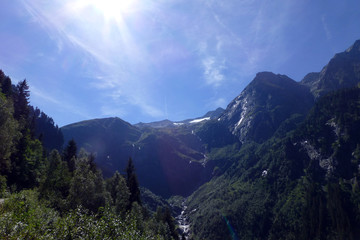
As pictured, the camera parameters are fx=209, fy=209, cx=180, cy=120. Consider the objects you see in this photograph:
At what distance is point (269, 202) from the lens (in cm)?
19688

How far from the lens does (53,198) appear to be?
41375 millimetres

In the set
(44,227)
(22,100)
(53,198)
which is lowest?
(53,198)

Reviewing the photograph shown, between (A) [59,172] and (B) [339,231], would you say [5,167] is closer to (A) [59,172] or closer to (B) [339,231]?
(A) [59,172]

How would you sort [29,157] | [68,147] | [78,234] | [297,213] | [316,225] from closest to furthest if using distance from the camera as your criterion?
[78,234]
[29,157]
[68,147]
[316,225]
[297,213]

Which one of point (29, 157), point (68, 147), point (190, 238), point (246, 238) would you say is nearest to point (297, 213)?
point (246, 238)

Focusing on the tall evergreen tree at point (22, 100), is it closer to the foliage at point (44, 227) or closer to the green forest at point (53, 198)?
the green forest at point (53, 198)

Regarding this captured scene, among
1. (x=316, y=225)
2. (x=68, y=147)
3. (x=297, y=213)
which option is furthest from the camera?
(x=297, y=213)

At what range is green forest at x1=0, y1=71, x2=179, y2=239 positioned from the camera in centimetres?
1651

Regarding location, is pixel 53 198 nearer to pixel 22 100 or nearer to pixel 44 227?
pixel 44 227

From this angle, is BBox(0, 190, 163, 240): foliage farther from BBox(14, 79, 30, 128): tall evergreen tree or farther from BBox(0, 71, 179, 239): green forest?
BBox(14, 79, 30, 128): tall evergreen tree

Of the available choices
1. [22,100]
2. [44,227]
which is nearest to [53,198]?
[44,227]

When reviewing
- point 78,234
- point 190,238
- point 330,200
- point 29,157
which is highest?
point 29,157

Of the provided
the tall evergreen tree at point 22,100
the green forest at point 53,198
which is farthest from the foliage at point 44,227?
the tall evergreen tree at point 22,100

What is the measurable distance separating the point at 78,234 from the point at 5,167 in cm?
5103
